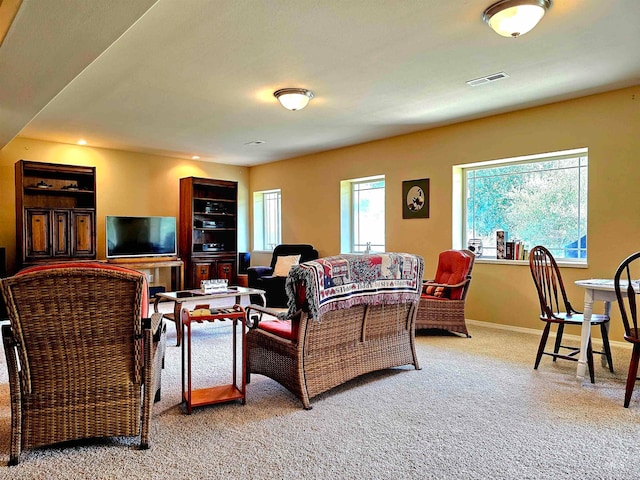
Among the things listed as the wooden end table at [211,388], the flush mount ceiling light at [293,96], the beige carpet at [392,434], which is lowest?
the beige carpet at [392,434]

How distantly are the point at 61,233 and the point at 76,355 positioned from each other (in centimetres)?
472

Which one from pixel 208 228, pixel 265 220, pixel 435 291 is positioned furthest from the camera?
pixel 265 220

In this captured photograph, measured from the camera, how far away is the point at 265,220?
8953 millimetres

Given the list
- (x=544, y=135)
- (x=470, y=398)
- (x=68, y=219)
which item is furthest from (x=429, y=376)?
(x=68, y=219)

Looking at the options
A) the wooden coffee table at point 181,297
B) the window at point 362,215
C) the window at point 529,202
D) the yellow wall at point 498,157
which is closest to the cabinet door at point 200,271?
the yellow wall at point 498,157

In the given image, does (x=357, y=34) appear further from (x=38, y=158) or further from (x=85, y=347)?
(x=38, y=158)

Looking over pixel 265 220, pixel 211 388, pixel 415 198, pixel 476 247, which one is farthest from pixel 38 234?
pixel 476 247

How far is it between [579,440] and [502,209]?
11.6 ft

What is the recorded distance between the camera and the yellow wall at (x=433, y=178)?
4.36 meters

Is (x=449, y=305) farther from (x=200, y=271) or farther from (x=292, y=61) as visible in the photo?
(x=200, y=271)

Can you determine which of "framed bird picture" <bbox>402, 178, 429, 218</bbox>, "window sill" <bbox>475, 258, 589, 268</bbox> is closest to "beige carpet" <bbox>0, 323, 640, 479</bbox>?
"window sill" <bbox>475, 258, 589, 268</bbox>

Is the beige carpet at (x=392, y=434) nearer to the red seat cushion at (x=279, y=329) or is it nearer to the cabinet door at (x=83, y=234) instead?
the red seat cushion at (x=279, y=329)

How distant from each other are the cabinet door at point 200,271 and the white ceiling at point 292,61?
2.66 metres

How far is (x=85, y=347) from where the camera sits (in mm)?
2113
